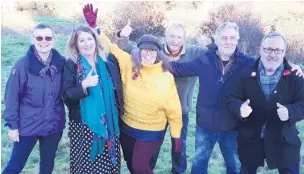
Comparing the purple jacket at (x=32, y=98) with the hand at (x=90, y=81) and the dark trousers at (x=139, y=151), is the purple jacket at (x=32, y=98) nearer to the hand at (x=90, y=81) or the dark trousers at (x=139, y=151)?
the hand at (x=90, y=81)

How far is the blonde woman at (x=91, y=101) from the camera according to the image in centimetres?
359

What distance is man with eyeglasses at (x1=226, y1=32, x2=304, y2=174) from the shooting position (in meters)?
3.40

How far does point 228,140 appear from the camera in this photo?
4.04 meters

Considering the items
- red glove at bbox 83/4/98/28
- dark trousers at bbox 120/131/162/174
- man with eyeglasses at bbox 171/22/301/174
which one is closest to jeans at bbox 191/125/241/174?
man with eyeglasses at bbox 171/22/301/174

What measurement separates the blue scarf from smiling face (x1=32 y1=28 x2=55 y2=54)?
1.09 feet

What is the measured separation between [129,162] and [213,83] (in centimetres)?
124

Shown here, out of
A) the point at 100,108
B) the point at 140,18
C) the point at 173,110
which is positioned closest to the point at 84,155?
the point at 100,108

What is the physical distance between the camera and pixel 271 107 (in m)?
3.47

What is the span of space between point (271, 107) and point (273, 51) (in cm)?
52

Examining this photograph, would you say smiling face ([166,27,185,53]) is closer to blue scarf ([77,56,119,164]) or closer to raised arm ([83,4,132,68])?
raised arm ([83,4,132,68])

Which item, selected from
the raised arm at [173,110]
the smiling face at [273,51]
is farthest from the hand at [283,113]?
the raised arm at [173,110]

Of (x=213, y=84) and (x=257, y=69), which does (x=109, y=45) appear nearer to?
(x=213, y=84)

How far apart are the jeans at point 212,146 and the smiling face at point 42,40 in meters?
1.84

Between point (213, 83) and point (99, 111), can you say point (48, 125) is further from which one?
point (213, 83)
